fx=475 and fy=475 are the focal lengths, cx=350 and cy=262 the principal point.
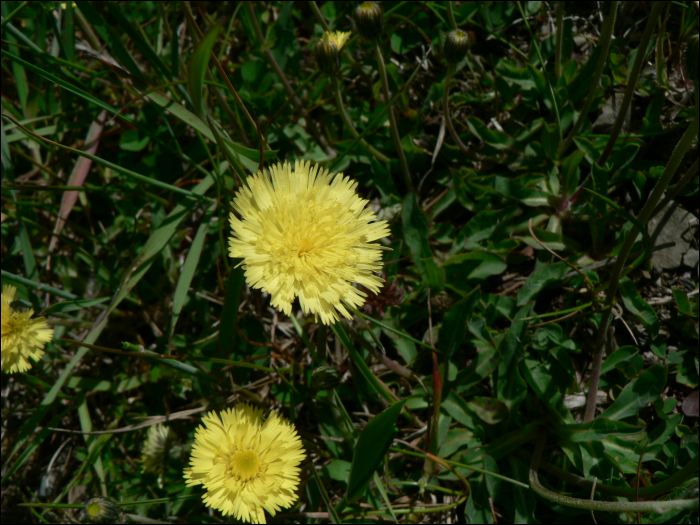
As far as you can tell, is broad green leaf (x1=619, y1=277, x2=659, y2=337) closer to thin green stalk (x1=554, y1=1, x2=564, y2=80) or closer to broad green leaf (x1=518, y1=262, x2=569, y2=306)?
broad green leaf (x1=518, y1=262, x2=569, y2=306)

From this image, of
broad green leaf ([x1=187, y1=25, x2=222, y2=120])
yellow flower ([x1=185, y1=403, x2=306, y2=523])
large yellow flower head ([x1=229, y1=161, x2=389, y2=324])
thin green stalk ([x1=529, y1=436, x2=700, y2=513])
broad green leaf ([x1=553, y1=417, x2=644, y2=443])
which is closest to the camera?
broad green leaf ([x1=187, y1=25, x2=222, y2=120])

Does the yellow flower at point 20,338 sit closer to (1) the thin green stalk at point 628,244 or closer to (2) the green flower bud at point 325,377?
(2) the green flower bud at point 325,377

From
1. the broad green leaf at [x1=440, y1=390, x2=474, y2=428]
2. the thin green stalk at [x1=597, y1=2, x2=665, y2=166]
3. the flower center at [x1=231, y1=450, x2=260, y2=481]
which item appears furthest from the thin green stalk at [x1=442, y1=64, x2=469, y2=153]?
the flower center at [x1=231, y1=450, x2=260, y2=481]

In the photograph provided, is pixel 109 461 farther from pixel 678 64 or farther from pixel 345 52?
pixel 678 64

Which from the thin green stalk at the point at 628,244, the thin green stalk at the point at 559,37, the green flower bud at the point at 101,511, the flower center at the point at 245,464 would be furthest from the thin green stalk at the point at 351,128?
the green flower bud at the point at 101,511

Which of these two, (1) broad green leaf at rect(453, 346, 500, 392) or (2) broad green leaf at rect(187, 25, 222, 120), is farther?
(1) broad green leaf at rect(453, 346, 500, 392)

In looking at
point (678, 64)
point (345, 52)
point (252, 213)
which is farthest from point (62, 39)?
point (678, 64)

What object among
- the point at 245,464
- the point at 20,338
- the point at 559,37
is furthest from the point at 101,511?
the point at 559,37
